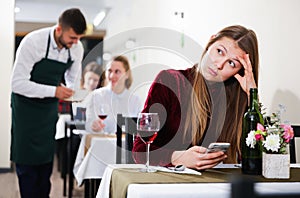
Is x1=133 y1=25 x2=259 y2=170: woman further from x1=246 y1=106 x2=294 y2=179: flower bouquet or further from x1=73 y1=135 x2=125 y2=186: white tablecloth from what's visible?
x1=73 y1=135 x2=125 y2=186: white tablecloth

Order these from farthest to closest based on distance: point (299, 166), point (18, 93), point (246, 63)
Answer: point (18, 93), point (246, 63), point (299, 166)

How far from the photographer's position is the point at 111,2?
296 inches

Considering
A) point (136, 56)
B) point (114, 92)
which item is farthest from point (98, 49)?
point (114, 92)

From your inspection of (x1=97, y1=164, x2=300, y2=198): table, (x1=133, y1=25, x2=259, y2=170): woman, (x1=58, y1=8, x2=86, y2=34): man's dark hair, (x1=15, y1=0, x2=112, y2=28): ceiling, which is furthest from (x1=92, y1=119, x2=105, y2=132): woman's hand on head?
(x1=15, y1=0, x2=112, y2=28): ceiling

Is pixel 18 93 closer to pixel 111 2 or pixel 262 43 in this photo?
pixel 262 43

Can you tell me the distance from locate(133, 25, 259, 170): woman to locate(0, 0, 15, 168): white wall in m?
4.00

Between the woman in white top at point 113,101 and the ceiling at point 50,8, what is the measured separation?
3.44 meters

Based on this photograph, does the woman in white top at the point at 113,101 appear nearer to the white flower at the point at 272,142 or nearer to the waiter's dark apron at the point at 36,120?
the waiter's dark apron at the point at 36,120

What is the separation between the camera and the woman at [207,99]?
195 cm

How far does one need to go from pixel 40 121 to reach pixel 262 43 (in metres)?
1.66

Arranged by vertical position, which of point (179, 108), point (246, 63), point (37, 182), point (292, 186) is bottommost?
point (37, 182)

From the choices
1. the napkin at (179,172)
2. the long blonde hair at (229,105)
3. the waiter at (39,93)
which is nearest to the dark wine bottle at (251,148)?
the napkin at (179,172)

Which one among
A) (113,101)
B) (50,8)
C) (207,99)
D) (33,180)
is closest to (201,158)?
(207,99)

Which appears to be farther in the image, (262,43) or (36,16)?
(36,16)
